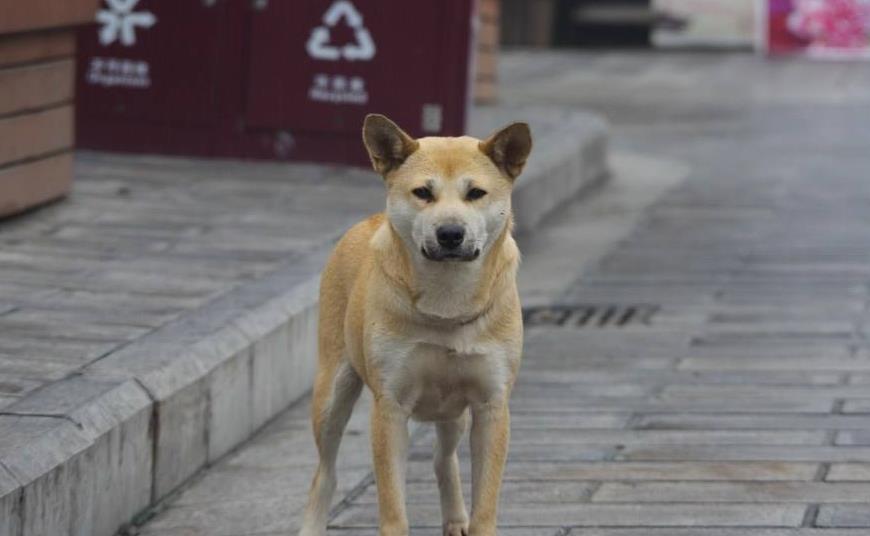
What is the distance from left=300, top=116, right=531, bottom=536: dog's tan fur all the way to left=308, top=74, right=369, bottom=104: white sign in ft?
22.3

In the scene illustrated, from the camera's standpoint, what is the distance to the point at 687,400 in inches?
321

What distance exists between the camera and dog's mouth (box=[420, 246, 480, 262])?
5262 millimetres

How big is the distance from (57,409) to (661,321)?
426 centimetres

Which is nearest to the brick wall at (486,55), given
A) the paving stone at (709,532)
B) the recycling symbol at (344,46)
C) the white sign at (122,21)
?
the recycling symbol at (344,46)

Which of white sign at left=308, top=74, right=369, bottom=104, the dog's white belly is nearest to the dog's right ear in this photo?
the dog's white belly

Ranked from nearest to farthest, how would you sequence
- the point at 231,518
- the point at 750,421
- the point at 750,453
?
the point at 231,518 → the point at 750,453 → the point at 750,421

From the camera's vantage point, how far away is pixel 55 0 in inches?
407

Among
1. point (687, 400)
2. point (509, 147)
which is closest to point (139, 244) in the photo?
point (687, 400)

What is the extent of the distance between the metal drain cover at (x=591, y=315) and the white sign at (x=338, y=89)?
2561 millimetres

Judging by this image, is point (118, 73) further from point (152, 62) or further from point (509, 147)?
point (509, 147)

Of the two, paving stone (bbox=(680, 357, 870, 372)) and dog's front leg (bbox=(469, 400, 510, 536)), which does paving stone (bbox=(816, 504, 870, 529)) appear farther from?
paving stone (bbox=(680, 357, 870, 372))

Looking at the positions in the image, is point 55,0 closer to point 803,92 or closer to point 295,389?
point 295,389

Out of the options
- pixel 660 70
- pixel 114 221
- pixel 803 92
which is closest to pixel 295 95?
pixel 114 221

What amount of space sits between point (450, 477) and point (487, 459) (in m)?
0.45
